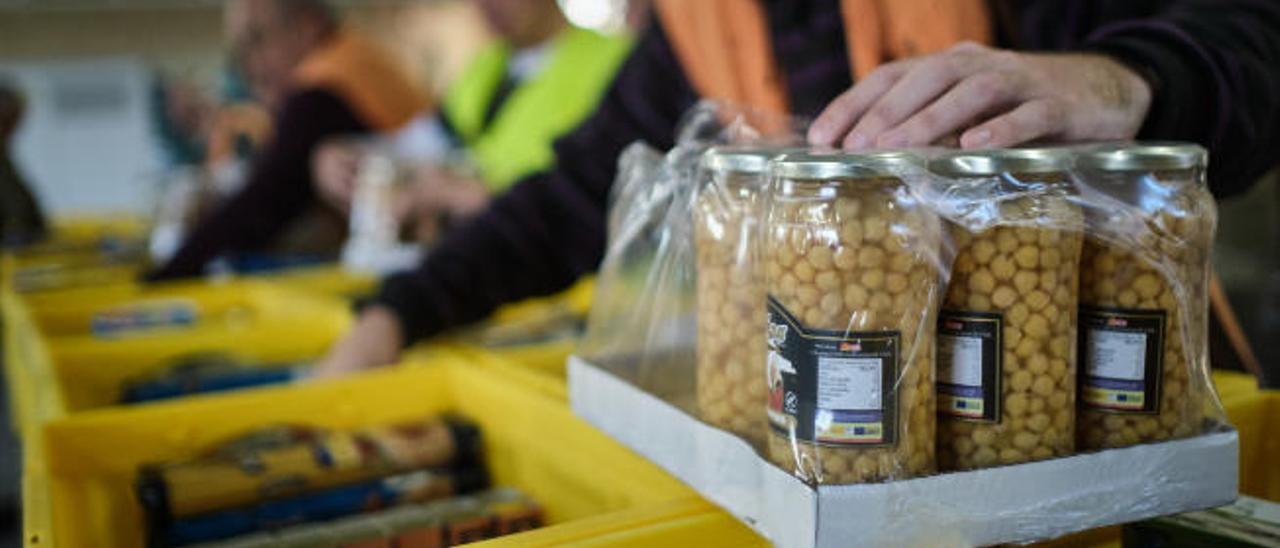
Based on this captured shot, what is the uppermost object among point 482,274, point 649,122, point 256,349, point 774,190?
point 649,122

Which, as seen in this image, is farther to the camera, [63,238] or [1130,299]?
[63,238]

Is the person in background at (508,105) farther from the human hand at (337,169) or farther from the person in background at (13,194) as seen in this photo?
the person in background at (13,194)

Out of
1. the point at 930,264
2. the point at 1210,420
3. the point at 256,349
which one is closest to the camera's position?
the point at 930,264

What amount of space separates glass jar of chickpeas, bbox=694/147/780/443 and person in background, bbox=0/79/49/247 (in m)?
3.31

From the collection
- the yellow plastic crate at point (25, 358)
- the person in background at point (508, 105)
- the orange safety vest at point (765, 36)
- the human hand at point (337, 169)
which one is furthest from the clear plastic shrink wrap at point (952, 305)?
the human hand at point (337, 169)

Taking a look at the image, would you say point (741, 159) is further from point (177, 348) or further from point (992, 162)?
point (177, 348)

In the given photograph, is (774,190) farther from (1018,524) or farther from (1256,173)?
(1256,173)

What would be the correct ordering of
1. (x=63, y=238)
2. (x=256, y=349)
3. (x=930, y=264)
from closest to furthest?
(x=930, y=264) → (x=256, y=349) → (x=63, y=238)

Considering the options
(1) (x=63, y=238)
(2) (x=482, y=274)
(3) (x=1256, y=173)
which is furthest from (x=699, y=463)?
(1) (x=63, y=238)

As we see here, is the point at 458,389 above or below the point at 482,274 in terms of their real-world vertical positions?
below

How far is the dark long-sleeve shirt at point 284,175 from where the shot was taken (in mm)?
3189

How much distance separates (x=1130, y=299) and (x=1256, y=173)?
302mm

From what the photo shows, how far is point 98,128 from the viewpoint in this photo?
12164 mm

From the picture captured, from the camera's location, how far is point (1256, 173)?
965 millimetres
